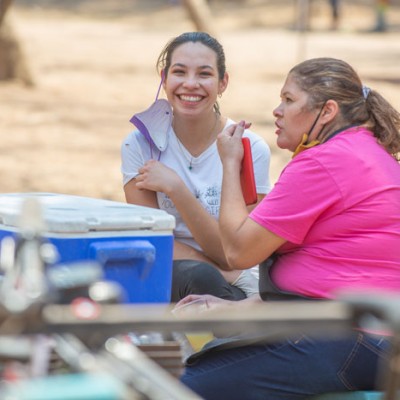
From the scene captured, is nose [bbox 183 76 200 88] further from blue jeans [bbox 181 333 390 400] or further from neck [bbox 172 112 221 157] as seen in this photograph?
blue jeans [bbox 181 333 390 400]

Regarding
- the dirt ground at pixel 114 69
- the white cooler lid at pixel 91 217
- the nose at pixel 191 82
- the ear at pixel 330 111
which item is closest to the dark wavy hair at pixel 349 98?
the ear at pixel 330 111

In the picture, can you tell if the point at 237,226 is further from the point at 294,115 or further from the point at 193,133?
the point at 193,133

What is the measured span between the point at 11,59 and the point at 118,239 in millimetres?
12578

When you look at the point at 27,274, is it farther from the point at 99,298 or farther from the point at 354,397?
the point at 354,397

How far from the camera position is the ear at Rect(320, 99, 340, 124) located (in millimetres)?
3273

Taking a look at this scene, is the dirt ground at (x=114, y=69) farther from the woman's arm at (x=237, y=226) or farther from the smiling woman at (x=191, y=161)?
the woman's arm at (x=237, y=226)

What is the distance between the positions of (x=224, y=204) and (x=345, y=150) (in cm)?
41

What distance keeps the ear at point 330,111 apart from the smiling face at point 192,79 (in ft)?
2.72

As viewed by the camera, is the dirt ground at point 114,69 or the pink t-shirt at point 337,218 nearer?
the pink t-shirt at point 337,218

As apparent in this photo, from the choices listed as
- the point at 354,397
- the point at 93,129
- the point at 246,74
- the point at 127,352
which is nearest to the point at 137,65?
the point at 246,74

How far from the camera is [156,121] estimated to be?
4027mm

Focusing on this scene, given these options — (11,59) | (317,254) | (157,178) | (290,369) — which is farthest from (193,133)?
(11,59)

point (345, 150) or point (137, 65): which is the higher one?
point (345, 150)

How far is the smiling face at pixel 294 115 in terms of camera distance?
10.9 feet
